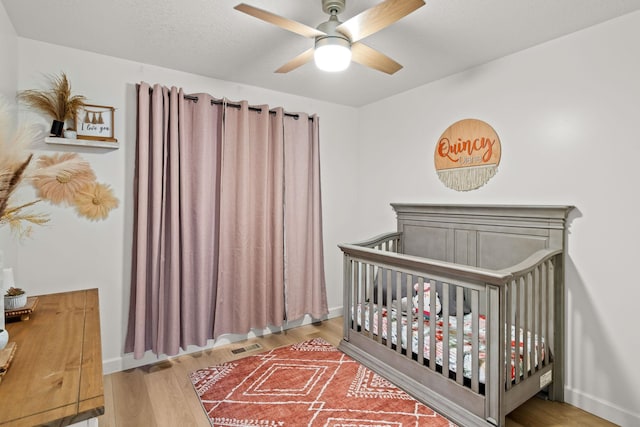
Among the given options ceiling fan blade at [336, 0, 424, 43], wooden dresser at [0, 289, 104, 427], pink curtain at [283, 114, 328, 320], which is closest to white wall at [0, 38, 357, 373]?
pink curtain at [283, 114, 328, 320]

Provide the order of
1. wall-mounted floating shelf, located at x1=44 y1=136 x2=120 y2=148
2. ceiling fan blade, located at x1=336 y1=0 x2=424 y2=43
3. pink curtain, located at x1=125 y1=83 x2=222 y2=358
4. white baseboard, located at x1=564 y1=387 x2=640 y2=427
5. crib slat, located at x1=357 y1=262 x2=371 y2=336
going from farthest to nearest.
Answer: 1. crib slat, located at x1=357 y1=262 x2=371 y2=336
2. pink curtain, located at x1=125 y1=83 x2=222 y2=358
3. wall-mounted floating shelf, located at x1=44 y1=136 x2=120 y2=148
4. white baseboard, located at x1=564 y1=387 x2=640 y2=427
5. ceiling fan blade, located at x1=336 y1=0 x2=424 y2=43

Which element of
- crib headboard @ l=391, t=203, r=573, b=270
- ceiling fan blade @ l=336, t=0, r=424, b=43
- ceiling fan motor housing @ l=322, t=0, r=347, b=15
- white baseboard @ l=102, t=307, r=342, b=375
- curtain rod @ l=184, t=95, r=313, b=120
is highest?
ceiling fan motor housing @ l=322, t=0, r=347, b=15

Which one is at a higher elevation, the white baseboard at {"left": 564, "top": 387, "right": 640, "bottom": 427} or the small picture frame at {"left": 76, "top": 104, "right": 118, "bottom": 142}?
the small picture frame at {"left": 76, "top": 104, "right": 118, "bottom": 142}

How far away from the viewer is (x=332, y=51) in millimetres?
1802

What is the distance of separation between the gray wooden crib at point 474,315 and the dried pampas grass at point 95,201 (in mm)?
1864

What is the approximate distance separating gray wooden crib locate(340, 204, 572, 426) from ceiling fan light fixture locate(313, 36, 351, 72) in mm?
1316

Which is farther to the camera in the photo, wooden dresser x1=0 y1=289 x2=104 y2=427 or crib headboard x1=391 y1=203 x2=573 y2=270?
crib headboard x1=391 y1=203 x2=573 y2=270

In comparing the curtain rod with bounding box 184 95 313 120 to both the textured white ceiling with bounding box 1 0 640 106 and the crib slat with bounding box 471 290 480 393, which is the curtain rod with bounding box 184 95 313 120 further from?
the crib slat with bounding box 471 290 480 393

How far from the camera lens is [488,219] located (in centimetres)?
270

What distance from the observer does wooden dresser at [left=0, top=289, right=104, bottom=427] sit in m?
0.87

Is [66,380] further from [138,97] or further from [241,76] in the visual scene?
[241,76]

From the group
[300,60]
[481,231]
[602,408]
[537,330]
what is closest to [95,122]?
[300,60]

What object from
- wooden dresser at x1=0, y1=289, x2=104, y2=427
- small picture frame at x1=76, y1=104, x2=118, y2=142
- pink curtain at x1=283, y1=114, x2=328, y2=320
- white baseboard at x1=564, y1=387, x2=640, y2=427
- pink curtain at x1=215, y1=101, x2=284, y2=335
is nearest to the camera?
wooden dresser at x1=0, y1=289, x2=104, y2=427

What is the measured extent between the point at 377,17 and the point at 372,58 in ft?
1.52
